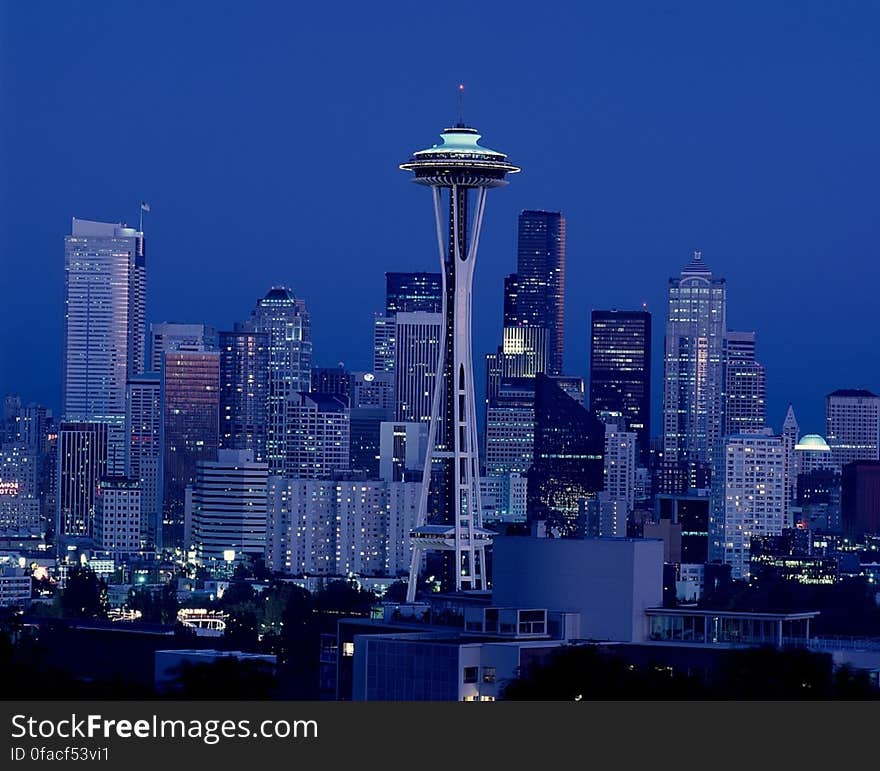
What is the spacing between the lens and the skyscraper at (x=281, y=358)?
11194 centimetres

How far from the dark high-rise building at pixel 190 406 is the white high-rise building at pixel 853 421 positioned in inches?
1032

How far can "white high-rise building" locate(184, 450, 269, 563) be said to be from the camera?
95.3 metres

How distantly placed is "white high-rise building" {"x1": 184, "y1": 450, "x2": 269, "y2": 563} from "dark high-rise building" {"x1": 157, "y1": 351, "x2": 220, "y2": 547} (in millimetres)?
10179

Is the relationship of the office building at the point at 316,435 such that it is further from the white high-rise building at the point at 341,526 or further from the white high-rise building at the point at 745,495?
the white high-rise building at the point at 745,495

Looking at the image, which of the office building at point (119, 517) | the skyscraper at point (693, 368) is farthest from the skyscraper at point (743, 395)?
the office building at point (119, 517)

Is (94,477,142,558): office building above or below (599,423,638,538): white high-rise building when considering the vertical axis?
below

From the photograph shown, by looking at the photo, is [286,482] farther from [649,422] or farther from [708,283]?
[708,283]

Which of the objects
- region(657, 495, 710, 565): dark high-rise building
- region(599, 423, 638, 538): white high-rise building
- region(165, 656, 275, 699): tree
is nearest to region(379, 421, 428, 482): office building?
region(599, 423, 638, 538): white high-rise building

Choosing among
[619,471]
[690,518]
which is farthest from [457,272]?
[619,471]

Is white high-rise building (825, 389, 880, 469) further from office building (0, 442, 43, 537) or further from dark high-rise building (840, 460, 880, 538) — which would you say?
office building (0, 442, 43, 537)

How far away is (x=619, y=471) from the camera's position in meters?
106

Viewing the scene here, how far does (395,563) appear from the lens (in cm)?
9206
